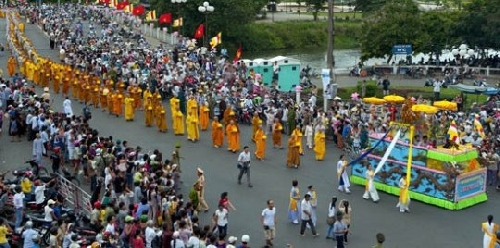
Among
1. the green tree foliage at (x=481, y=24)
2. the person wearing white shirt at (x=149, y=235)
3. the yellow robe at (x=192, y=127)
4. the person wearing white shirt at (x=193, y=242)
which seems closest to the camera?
the person wearing white shirt at (x=193, y=242)

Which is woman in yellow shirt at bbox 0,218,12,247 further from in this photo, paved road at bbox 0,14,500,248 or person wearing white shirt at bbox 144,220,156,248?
paved road at bbox 0,14,500,248

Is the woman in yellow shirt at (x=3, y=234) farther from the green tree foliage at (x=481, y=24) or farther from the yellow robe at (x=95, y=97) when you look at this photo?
the green tree foliage at (x=481, y=24)

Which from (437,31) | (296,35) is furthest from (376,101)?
(296,35)

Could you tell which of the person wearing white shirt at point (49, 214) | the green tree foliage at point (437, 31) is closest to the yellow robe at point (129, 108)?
the person wearing white shirt at point (49, 214)

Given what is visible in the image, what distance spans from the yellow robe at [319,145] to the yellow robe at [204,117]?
4.80 metres

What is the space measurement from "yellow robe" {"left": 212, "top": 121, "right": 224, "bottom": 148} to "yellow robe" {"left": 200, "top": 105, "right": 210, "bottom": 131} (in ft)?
7.01

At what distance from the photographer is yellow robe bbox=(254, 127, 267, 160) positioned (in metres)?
23.2

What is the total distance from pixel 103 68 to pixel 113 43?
11522 millimetres

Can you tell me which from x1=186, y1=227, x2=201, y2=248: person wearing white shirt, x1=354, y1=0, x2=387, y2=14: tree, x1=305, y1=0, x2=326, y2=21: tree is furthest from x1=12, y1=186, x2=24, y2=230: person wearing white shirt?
x1=305, y1=0, x2=326, y2=21: tree

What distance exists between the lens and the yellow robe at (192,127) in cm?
2520

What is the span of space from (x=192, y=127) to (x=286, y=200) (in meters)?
6.69

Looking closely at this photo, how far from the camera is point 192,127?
25375mm

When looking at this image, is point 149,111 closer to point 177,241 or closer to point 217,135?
point 217,135

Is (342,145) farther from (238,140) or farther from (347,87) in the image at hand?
(347,87)
